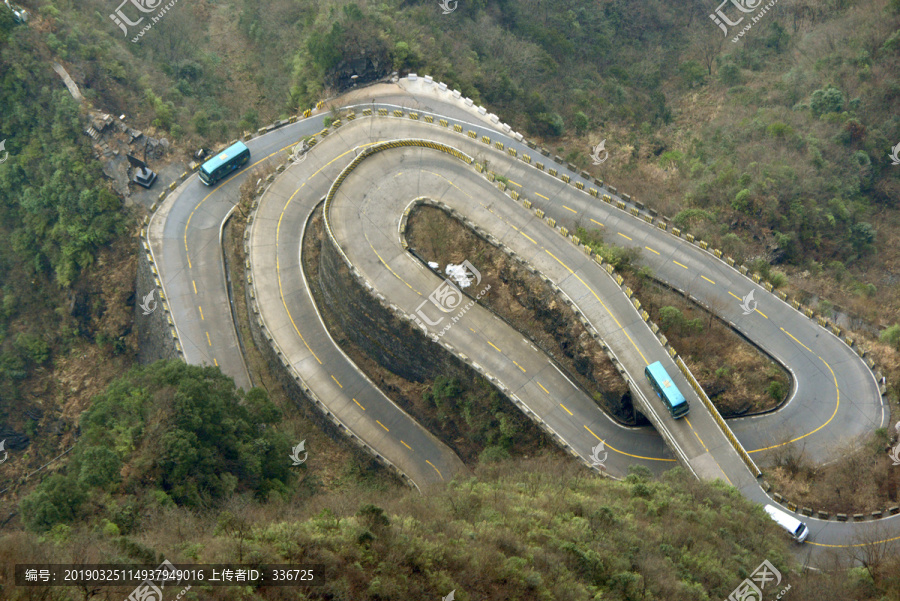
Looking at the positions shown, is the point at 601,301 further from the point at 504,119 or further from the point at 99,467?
the point at 99,467

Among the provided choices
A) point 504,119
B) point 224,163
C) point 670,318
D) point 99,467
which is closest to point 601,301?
point 670,318

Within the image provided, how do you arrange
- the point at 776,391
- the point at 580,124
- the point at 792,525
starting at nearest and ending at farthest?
the point at 792,525
the point at 776,391
the point at 580,124

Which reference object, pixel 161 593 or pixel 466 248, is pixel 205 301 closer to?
pixel 466 248

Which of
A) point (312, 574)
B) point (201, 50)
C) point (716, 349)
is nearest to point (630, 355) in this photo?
point (716, 349)

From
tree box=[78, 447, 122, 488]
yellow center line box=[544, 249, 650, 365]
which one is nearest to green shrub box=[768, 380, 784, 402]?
yellow center line box=[544, 249, 650, 365]

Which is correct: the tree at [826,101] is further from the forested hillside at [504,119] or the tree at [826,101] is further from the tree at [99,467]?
the tree at [99,467]
